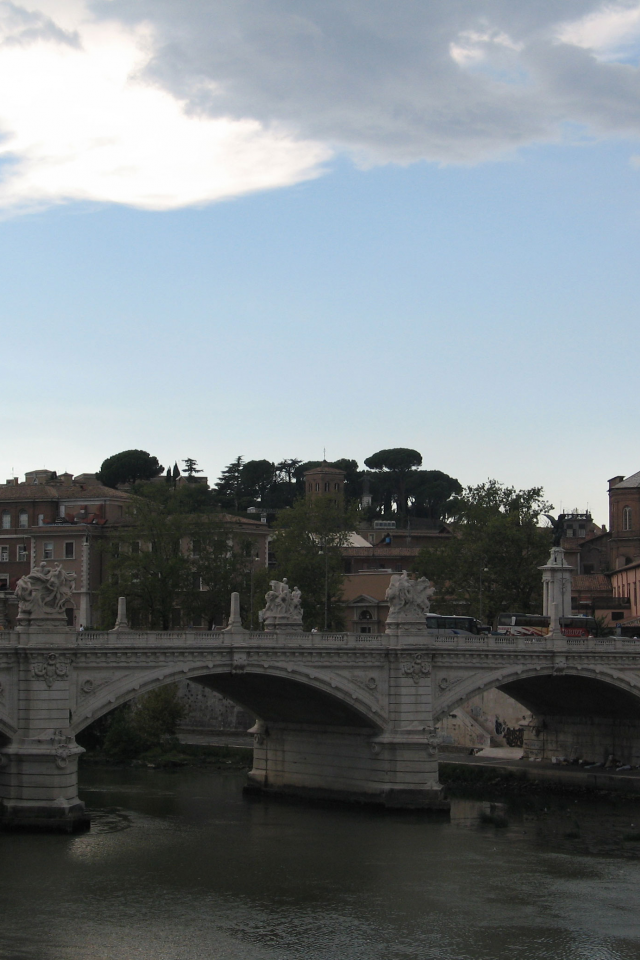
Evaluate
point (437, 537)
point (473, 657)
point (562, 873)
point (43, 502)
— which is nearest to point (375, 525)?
point (437, 537)

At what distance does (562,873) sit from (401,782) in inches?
364

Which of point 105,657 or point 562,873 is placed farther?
point 105,657

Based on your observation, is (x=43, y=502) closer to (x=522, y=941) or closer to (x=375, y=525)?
(x=375, y=525)

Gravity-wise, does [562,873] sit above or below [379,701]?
below

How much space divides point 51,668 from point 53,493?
49.2 m

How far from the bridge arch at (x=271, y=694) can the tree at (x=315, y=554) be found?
21.3 meters

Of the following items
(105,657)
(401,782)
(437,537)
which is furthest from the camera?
(437,537)

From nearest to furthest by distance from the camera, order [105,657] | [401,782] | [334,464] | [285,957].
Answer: [285,957] < [105,657] < [401,782] < [334,464]

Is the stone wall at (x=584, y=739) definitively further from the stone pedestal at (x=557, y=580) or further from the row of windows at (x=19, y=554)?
the row of windows at (x=19, y=554)

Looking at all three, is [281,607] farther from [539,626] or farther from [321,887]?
[321,887]

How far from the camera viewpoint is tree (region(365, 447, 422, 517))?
154875mm

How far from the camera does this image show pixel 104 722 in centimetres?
6662

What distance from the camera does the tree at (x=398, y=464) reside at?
15488 centimetres

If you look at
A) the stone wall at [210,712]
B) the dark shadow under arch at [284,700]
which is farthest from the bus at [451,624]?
the stone wall at [210,712]
